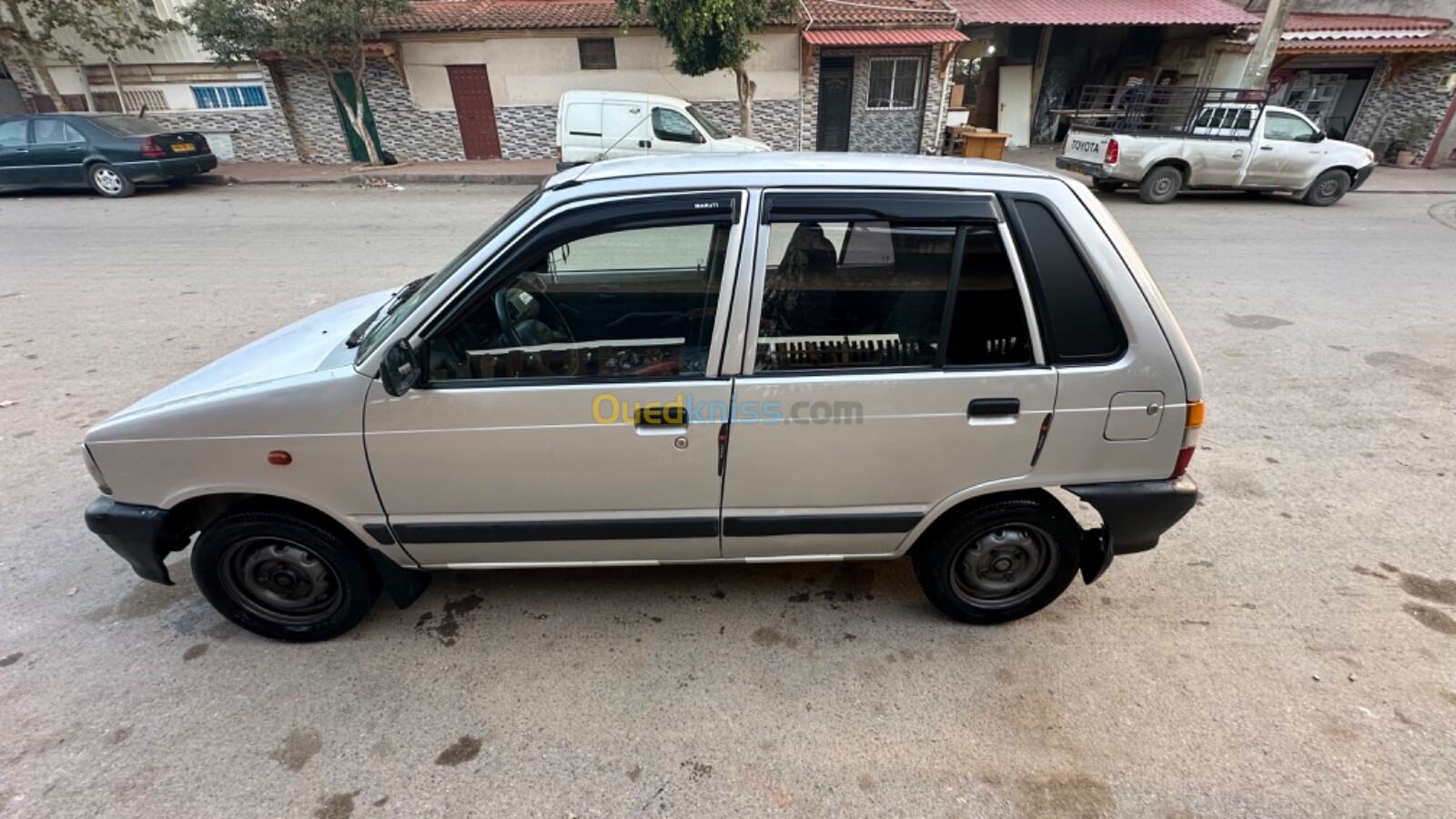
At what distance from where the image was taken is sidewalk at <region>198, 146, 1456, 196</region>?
42.7ft

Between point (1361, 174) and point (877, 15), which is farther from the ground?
point (877, 15)

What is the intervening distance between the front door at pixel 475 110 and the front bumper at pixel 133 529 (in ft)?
50.5

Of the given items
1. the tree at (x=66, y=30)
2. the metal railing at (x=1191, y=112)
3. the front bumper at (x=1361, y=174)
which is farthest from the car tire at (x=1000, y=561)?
the tree at (x=66, y=30)

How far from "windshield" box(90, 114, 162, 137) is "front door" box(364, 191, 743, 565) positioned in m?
14.0

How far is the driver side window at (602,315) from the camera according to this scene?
216cm

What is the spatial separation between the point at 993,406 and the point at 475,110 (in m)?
16.6

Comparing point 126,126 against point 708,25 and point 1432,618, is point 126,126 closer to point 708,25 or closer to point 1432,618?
point 708,25

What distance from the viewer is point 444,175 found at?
13602 mm

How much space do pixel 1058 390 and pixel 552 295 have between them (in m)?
2.01

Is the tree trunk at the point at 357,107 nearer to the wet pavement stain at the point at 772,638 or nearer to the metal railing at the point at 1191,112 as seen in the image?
the metal railing at the point at 1191,112

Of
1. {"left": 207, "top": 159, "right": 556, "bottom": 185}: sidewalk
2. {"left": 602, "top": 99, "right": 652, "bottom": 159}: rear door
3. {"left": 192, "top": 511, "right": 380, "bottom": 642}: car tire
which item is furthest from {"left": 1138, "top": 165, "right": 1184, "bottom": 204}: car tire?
{"left": 192, "top": 511, "right": 380, "bottom": 642}: car tire

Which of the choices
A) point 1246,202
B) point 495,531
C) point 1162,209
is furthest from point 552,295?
point 1246,202

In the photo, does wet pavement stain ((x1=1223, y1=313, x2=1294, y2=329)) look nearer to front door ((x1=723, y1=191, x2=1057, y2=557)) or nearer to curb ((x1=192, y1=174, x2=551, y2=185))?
front door ((x1=723, y1=191, x2=1057, y2=557))

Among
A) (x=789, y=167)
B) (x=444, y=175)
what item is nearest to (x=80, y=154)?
(x=444, y=175)
